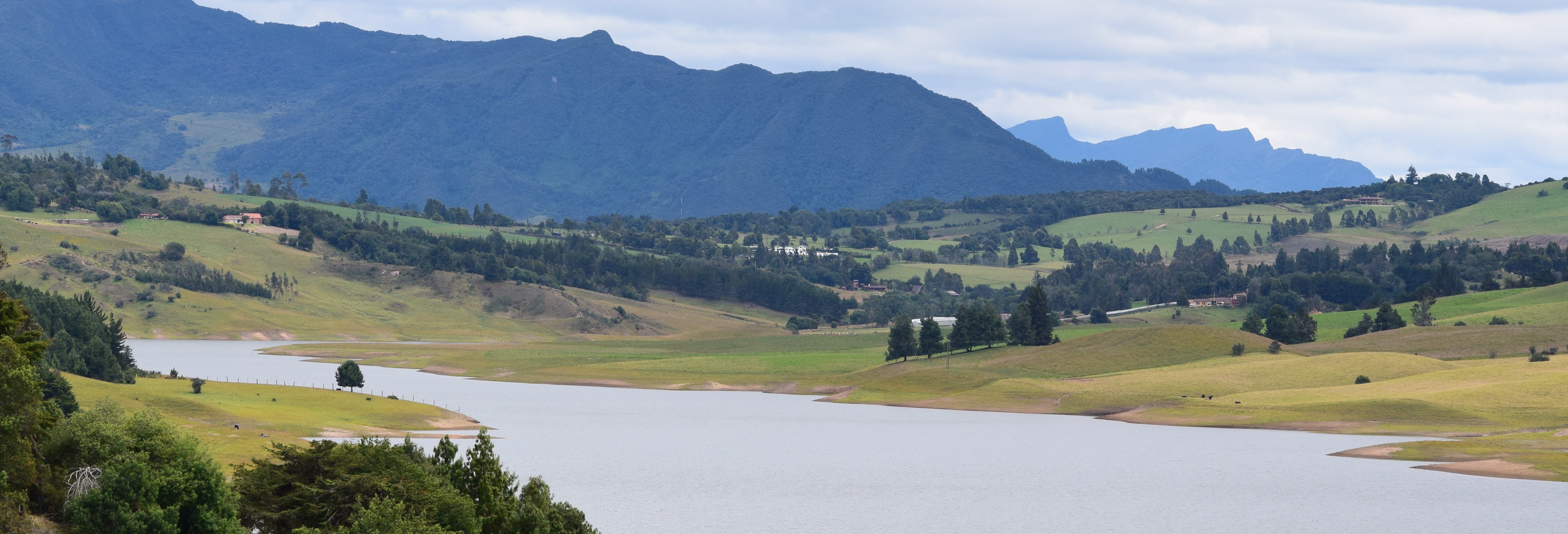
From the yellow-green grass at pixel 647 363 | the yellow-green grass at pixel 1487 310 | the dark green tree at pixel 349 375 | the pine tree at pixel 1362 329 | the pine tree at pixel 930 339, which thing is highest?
the yellow-green grass at pixel 1487 310

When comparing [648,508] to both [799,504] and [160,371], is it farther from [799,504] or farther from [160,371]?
[160,371]

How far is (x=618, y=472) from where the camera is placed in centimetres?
7794

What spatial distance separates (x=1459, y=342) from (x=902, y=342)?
5823 cm

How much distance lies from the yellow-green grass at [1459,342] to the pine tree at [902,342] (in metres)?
41.7

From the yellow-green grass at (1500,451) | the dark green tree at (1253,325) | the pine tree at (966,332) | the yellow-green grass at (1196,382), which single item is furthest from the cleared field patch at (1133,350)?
the yellow-green grass at (1500,451)

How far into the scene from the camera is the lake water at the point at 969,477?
6350cm

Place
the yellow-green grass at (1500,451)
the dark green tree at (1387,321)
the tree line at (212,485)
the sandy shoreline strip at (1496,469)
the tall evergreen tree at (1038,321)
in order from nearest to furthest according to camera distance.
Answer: the tree line at (212,485) → the sandy shoreline strip at (1496,469) → the yellow-green grass at (1500,451) → the tall evergreen tree at (1038,321) → the dark green tree at (1387,321)

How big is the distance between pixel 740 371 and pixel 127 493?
397 ft

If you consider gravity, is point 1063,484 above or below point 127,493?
below

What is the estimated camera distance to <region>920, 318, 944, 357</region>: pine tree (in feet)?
513

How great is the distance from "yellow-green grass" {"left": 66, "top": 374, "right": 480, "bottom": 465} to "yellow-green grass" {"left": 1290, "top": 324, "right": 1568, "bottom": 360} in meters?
94.3

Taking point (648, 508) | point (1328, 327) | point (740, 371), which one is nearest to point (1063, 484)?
point (648, 508)

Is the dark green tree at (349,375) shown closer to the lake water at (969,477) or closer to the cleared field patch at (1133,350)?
the lake water at (969,477)

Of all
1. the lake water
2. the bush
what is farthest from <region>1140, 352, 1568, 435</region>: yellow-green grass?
the bush
